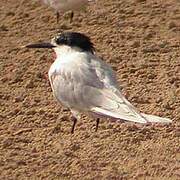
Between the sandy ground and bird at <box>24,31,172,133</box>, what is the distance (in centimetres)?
35

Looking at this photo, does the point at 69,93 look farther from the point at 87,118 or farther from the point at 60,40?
the point at 87,118

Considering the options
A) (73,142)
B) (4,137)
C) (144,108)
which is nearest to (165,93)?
(144,108)

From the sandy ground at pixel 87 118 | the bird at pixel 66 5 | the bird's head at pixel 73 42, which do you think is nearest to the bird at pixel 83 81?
the bird's head at pixel 73 42

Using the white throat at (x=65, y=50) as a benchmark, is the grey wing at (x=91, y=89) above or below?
below

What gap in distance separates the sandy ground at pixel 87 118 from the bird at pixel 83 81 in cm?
35

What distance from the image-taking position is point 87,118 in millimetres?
3168

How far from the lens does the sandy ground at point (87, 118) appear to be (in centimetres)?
286

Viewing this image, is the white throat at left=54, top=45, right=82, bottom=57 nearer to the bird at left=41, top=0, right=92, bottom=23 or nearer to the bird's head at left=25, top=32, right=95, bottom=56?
the bird's head at left=25, top=32, right=95, bottom=56

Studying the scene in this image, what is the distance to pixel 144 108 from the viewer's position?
3230 mm

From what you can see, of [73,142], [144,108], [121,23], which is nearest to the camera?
[73,142]

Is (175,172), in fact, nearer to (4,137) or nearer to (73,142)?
(73,142)

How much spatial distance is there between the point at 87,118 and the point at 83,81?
719mm

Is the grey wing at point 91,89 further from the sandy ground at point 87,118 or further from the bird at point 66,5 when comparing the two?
the bird at point 66,5

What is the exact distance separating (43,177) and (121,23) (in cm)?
149
